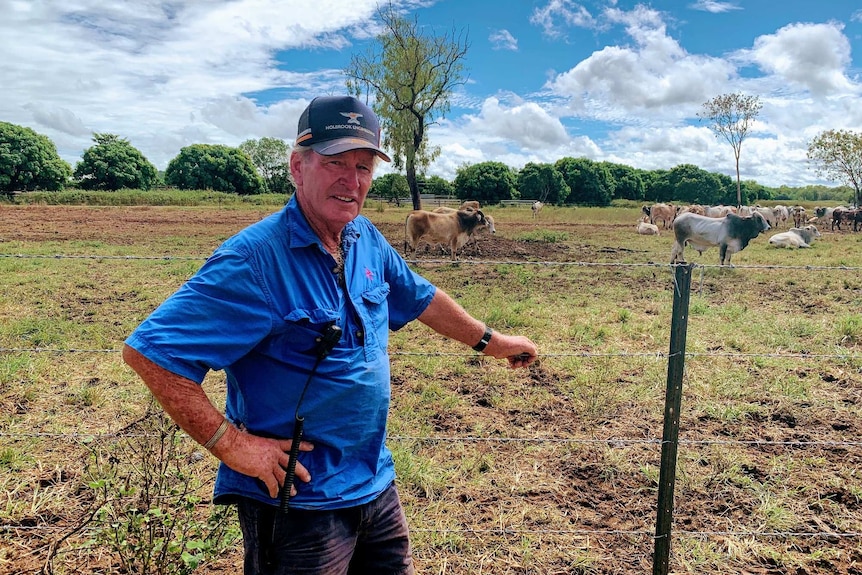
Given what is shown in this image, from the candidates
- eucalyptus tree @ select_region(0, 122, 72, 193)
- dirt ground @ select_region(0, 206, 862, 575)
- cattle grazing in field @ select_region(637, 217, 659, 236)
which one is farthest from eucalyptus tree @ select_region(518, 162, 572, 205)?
dirt ground @ select_region(0, 206, 862, 575)

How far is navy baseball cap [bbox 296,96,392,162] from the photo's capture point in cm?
164

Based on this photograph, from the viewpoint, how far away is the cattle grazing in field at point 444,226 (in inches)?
574

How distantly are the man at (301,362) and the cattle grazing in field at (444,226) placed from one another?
1278 cm

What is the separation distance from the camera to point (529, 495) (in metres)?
3.56

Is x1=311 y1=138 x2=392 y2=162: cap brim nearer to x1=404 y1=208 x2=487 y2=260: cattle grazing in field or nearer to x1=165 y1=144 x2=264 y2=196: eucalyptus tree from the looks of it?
x1=404 y1=208 x2=487 y2=260: cattle grazing in field

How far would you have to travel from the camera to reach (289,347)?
61.1 inches

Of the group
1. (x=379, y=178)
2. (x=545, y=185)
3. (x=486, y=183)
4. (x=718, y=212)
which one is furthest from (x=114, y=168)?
(x=718, y=212)

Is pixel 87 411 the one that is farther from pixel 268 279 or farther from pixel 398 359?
pixel 268 279

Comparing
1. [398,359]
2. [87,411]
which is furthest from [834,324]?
[87,411]

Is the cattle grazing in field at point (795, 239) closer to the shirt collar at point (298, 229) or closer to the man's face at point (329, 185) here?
the man's face at point (329, 185)

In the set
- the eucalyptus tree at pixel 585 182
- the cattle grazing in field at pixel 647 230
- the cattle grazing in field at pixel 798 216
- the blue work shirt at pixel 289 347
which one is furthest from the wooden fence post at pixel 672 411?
the eucalyptus tree at pixel 585 182

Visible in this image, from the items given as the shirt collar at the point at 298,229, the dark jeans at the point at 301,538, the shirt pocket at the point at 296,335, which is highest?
the shirt collar at the point at 298,229

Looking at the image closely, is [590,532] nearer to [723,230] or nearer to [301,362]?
[301,362]

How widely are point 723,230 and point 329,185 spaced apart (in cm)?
1456
